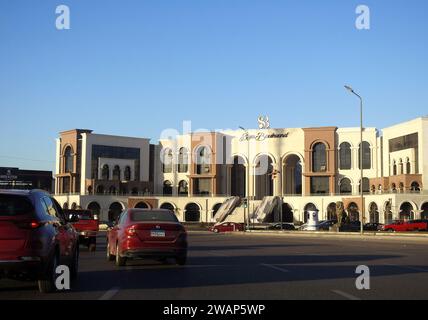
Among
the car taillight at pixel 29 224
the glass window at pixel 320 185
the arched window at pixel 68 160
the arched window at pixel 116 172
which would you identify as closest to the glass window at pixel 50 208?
the car taillight at pixel 29 224

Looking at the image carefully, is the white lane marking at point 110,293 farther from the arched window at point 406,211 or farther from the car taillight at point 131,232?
the arched window at point 406,211

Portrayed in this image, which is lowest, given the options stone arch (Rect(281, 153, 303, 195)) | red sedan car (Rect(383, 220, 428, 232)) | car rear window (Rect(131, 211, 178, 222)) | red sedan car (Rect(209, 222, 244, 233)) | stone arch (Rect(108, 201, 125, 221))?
red sedan car (Rect(209, 222, 244, 233))

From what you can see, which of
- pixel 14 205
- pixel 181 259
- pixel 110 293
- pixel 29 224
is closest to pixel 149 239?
pixel 181 259

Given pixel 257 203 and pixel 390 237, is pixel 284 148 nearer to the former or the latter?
pixel 257 203

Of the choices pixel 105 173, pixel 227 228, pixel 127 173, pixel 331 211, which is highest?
pixel 127 173

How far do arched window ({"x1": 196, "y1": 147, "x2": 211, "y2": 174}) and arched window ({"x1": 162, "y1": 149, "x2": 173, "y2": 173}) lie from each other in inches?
271

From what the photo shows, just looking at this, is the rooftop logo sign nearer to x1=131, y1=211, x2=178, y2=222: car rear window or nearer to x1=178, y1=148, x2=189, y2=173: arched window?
x1=178, y1=148, x2=189, y2=173: arched window

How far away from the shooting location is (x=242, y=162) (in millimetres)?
93375

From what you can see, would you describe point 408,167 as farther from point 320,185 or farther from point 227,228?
point 227,228

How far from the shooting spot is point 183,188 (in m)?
98.0

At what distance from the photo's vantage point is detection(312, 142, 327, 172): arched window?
3435 inches

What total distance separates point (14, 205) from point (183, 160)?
87.3 m

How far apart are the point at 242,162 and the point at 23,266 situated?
275ft

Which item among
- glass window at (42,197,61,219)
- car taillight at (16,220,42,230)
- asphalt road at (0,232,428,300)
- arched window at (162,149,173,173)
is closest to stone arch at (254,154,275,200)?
arched window at (162,149,173,173)
